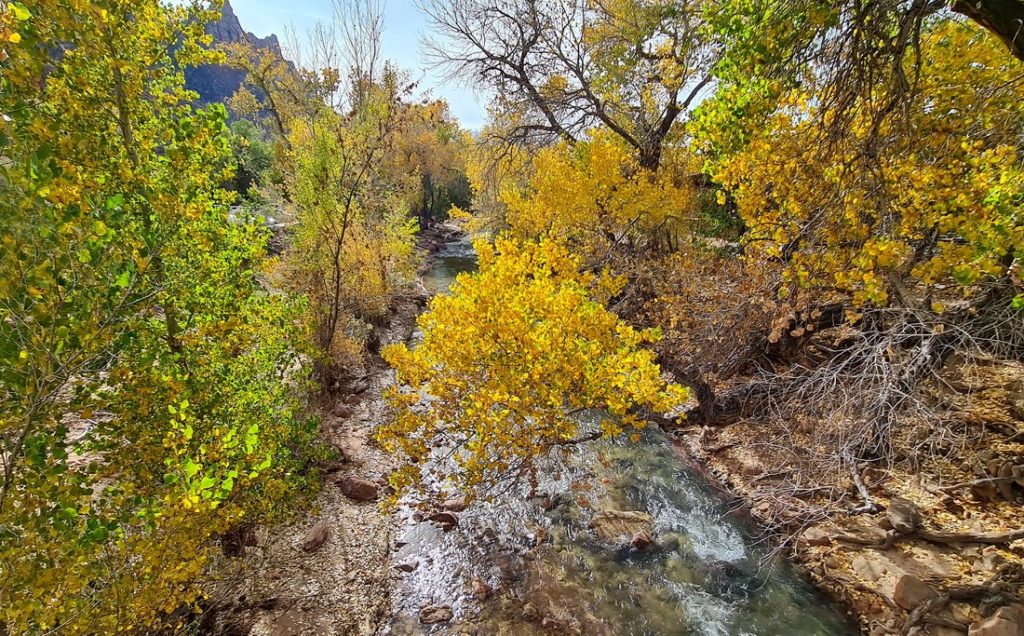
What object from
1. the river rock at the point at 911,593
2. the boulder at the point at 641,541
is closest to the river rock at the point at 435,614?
the boulder at the point at 641,541

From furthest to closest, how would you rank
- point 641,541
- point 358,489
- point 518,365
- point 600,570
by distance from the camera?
1. point 358,489
2. point 641,541
3. point 600,570
4. point 518,365

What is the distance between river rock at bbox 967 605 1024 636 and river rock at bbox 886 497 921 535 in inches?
53.9

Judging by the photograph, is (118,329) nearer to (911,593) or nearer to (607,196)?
(911,593)

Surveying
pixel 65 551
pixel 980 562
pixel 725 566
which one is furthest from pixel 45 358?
pixel 980 562

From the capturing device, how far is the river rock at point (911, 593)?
4.51 metres

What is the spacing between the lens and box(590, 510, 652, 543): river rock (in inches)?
252

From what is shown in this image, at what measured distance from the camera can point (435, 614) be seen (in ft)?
16.8

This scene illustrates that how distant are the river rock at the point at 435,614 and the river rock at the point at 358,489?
2.18m

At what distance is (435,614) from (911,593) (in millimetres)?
5278

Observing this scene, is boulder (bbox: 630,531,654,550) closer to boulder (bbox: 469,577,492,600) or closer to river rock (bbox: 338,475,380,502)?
boulder (bbox: 469,577,492,600)

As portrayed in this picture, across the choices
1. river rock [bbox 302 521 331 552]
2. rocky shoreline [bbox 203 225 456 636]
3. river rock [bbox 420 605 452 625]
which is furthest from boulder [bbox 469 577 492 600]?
river rock [bbox 302 521 331 552]

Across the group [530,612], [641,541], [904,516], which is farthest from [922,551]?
[530,612]

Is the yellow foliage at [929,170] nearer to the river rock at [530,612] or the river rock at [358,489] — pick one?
the river rock at [530,612]

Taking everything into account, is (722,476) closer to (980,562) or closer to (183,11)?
(980,562)
